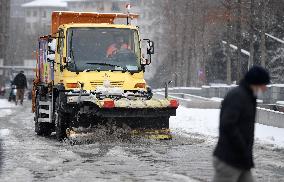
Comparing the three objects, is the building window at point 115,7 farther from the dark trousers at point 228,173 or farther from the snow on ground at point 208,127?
the dark trousers at point 228,173

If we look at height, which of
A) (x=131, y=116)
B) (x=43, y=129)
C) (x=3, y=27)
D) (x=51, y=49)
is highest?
(x=3, y=27)

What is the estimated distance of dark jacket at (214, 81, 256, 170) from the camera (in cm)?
716

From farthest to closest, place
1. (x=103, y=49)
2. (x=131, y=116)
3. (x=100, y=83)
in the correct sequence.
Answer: (x=103, y=49) < (x=100, y=83) < (x=131, y=116)

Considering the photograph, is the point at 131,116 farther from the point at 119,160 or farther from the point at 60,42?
the point at 60,42

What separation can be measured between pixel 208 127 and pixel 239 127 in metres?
14.6

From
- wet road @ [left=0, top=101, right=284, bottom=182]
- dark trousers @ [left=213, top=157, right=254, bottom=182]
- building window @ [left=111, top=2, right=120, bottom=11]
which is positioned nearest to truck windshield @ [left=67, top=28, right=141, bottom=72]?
wet road @ [left=0, top=101, right=284, bottom=182]

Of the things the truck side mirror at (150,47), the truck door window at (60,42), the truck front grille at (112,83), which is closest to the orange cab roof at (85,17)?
the truck door window at (60,42)

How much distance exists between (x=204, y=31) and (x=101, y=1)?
11739 centimetres

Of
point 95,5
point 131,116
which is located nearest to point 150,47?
point 131,116

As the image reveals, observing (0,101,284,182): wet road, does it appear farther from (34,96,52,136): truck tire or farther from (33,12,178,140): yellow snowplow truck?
(34,96,52,136): truck tire

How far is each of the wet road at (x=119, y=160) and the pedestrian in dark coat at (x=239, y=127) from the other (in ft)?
13.3

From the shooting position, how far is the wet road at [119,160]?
11578 mm

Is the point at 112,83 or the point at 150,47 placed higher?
the point at 150,47

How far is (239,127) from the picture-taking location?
7.22m
